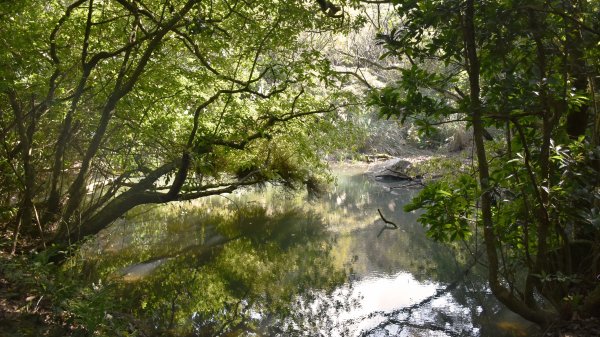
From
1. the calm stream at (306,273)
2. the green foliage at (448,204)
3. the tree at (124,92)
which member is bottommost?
the calm stream at (306,273)

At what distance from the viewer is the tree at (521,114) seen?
136 inches

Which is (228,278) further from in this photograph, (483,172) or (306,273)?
(483,172)

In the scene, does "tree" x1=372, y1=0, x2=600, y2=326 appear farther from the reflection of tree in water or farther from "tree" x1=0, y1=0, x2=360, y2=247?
the reflection of tree in water

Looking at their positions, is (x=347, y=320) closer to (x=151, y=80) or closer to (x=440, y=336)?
(x=440, y=336)

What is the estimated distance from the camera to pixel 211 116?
9.43m

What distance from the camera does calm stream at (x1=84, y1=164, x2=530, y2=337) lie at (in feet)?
22.4

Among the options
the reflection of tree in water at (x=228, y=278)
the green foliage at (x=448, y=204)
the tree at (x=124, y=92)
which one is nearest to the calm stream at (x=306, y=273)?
the reflection of tree in water at (x=228, y=278)

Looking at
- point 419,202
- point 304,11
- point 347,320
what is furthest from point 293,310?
point 304,11

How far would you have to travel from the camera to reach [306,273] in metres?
9.27

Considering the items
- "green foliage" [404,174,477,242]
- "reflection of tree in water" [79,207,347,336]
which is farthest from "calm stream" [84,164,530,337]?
"green foliage" [404,174,477,242]

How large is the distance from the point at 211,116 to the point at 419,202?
6.19 meters

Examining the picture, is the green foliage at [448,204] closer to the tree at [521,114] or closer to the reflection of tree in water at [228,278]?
the tree at [521,114]

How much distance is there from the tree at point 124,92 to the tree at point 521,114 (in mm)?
2477

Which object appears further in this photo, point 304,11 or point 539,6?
point 304,11
